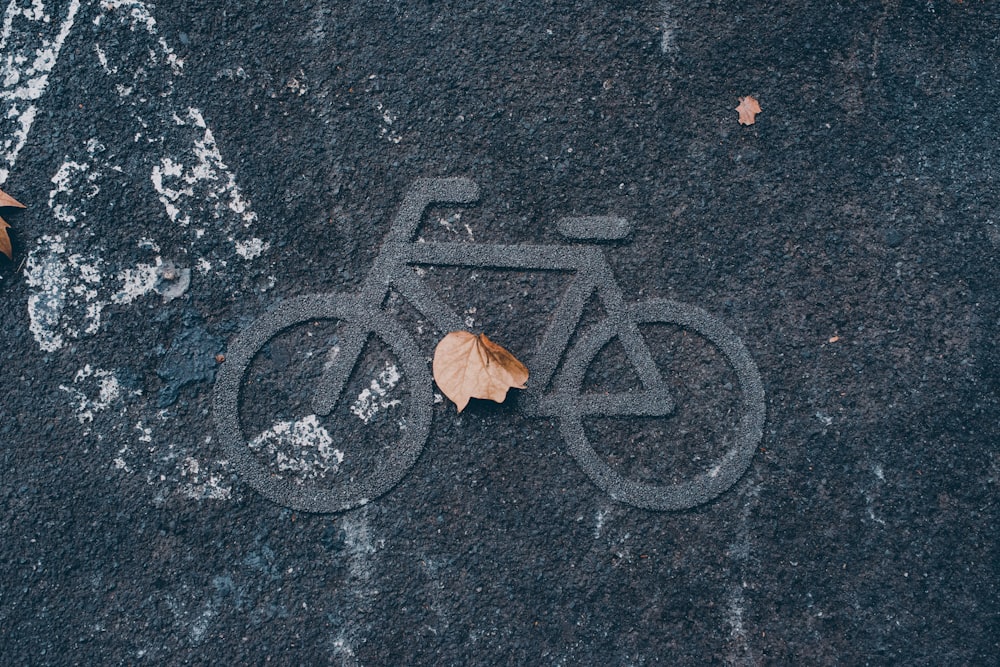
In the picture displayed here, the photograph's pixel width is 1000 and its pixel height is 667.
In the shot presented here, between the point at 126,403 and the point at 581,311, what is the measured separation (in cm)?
188

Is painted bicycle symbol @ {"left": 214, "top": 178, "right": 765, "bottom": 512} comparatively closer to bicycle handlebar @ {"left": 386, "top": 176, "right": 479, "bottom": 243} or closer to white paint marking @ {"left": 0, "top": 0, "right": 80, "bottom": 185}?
bicycle handlebar @ {"left": 386, "top": 176, "right": 479, "bottom": 243}

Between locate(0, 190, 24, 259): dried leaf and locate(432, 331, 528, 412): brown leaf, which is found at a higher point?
locate(0, 190, 24, 259): dried leaf

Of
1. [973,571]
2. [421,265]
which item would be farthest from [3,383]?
[973,571]

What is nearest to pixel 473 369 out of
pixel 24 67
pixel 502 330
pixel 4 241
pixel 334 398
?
pixel 502 330

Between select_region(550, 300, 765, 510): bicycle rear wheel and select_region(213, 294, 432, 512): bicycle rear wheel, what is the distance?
1.92ft

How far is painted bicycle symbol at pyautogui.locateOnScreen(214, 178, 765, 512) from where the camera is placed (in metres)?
2.54

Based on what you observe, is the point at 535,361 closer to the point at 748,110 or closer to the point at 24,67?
the point at 748,110

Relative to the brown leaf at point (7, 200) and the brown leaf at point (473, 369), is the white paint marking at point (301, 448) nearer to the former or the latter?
the brown leaf at point (473, 369)

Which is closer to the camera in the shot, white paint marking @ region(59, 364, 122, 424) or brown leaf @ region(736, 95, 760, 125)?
white paint marking @ region(59, 364, 122, 424)

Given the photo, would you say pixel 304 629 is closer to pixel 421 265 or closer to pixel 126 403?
pixel 126 403

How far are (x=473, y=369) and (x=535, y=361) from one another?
10.5 inches

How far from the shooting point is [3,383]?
2549 mm

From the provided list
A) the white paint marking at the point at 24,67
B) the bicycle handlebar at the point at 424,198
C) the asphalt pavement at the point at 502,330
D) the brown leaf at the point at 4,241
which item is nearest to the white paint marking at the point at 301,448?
the asphalt pavement at the point at 502,330

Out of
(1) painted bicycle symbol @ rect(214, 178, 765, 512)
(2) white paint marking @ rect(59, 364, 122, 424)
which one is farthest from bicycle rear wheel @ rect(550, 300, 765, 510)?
(2) white paint marking @ rect(59, 364, 122, 424)
